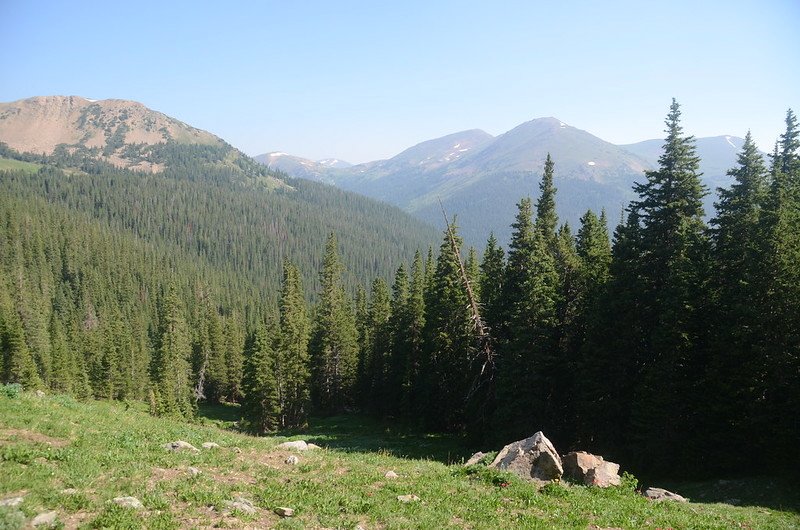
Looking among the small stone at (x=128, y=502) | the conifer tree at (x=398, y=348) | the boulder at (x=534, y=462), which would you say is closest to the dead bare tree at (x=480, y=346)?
the conifer tree at (x=398, y=348)

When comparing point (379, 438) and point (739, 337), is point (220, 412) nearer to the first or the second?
point (379, 438)

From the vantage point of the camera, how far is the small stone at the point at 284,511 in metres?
10.1

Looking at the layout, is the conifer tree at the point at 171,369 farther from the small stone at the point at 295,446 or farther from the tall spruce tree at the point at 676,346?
the tall spruce tree at the point at 676,346

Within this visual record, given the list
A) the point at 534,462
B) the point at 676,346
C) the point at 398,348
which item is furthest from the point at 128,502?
the point at 398,348

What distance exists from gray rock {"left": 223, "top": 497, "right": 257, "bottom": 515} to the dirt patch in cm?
609

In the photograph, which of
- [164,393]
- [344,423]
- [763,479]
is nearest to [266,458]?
[763,479]

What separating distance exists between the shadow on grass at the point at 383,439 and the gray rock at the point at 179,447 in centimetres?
1336

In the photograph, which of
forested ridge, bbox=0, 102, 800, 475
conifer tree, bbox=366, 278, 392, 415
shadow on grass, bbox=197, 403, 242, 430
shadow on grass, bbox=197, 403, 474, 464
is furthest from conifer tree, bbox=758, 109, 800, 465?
shadow on grass, bbox=197, 403, 242, 430

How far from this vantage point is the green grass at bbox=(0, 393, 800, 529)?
9.43 m

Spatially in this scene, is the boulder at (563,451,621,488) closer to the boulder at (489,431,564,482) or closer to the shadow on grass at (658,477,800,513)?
the boulder at (489,431,564,482)

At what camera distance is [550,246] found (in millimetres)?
40844

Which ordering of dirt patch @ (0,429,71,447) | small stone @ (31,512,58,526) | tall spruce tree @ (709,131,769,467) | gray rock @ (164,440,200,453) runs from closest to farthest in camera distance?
small stone @ (31,512,58,526)
dirt patch @ (0,429,71,447)
gray rock @ (164,440,200,453)
tall spruce tree @ (709,131,769,467)

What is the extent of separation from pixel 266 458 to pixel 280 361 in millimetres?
40925

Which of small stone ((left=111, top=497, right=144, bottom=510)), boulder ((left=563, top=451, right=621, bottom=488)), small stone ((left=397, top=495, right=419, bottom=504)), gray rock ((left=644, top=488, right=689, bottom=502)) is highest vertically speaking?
small stone ((left=111, top=497, right=144, bottom=510))
